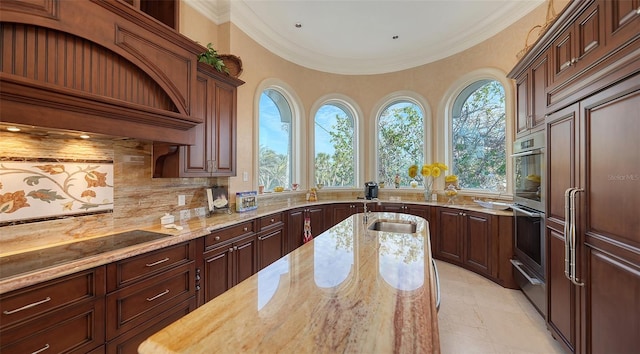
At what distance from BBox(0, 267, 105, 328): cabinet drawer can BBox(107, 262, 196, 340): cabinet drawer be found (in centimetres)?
13

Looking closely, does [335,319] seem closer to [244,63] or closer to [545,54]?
[545,54]

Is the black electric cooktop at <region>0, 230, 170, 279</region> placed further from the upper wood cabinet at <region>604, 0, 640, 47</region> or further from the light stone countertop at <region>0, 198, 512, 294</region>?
the upper wood cabinet at <region>604, 0, 640, 47</region>

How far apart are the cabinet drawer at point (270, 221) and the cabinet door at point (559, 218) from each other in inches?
105

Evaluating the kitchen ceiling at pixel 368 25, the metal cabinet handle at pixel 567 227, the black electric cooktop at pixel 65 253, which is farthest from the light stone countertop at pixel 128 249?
the kitchen ceiling at pixel 368 25

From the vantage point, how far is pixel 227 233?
2.46 meters

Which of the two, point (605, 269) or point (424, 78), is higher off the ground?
point (424, 78)

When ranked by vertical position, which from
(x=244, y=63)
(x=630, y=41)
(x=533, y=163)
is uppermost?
(x=244, y=63)

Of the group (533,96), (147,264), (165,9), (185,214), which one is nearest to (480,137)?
(533,96)

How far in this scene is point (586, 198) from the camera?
5.00ft

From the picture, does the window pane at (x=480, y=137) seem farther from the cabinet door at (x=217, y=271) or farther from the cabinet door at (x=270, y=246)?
the cabinet door at (x=217, y=271)

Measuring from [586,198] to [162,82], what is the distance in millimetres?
3031

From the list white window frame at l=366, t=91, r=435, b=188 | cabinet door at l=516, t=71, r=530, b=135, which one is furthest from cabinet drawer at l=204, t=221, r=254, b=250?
cabinet door at l=516, t=71, r=530, b=135

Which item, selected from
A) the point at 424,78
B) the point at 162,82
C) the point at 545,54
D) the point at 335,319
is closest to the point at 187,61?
the point at 162,82

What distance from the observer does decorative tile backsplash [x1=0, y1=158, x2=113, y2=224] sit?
5.28 ft
